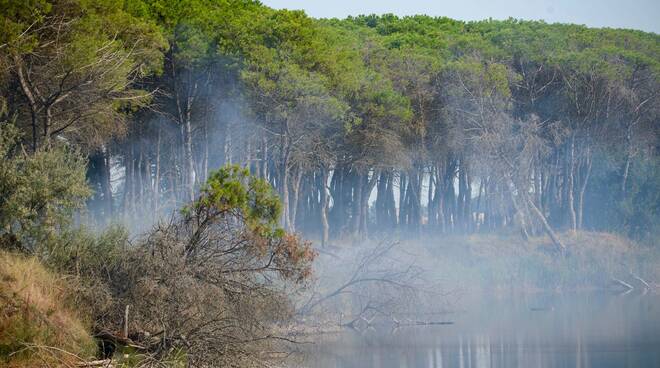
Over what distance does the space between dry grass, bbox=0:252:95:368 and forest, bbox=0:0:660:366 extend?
245 mm

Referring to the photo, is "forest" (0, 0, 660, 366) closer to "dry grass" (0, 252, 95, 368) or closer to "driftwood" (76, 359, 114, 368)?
"dry grass" (0, 252, 95, 368)

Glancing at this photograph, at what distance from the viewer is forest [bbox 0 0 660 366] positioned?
2172 centimetres

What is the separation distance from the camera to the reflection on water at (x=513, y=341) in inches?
1096

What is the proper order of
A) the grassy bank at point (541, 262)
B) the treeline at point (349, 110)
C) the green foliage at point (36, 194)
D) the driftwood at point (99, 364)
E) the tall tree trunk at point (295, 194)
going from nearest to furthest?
1. the driftwood at point (99, 364)
2. the green foliage at point (36, 194)
3. the treeline at point (349, 110)
4. the tall tree trunk at point (295, 194)
5. the grassy bank at point (541, 262)

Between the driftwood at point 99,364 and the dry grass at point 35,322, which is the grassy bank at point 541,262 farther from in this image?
the driftwood at point 99,364

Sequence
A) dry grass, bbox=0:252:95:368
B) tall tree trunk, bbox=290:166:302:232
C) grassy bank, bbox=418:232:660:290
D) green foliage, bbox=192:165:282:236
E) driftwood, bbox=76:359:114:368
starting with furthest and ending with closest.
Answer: grassy bank, bbox=418:232:660:290 → tall tree trunk, bbox=290:166:302:232 → green foliage, bbox=192:165:282:236 → driftwood, bbox=76:359:114:368 → dry grass, bbox=0:252:95:368

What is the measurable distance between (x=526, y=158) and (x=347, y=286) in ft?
66.0

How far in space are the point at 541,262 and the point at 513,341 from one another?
18.3 meters

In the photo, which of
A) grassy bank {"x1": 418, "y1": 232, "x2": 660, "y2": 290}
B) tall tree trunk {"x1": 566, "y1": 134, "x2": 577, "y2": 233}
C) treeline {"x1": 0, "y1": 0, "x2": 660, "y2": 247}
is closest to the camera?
treeline {"x1": 0, "y1": 0, "x2": 660, "y2": 247}

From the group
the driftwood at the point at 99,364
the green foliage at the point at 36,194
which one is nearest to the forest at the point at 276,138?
the green foliage at the point at 36,194

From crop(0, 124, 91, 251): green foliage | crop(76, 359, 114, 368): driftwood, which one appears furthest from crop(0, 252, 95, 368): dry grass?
crop(0, 124, 91, 251): green foliage

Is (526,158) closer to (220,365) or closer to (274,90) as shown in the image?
(274,90)

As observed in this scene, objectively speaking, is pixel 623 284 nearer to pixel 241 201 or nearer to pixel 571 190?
pixel 571 190

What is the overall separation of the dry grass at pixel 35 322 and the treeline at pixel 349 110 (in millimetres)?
5181
